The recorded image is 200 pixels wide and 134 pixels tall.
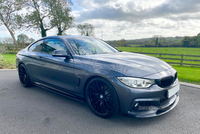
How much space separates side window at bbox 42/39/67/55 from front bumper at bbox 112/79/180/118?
1809 millimetres

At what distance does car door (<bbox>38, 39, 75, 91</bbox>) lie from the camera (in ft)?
11.1

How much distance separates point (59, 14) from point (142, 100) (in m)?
28.9

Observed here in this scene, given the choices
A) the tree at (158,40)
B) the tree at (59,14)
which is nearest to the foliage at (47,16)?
the tree at (59,14)

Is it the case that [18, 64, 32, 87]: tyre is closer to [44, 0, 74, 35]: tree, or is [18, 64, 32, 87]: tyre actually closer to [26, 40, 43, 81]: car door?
[26, 40, 43, 81]: car door

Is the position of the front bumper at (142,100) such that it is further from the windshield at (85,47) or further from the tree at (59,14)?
the tree at (59,14)

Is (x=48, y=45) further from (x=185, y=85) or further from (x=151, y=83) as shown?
(x=185, y=85)

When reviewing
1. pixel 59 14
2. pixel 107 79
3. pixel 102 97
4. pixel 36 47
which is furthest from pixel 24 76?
pixel 59 14

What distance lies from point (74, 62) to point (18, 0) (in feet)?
104

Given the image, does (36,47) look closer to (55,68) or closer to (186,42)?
(55,68)

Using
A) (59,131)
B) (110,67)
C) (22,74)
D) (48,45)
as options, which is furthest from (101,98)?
(22,74)

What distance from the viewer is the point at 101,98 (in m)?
2.92

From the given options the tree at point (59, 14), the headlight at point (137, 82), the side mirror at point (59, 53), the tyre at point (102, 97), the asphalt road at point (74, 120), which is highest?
the tree at point (59, 14)

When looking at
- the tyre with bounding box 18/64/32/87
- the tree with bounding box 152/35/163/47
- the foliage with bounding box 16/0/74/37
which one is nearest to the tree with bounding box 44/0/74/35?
the foliage with bounding box 16/0/74/37

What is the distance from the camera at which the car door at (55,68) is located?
133 inches
